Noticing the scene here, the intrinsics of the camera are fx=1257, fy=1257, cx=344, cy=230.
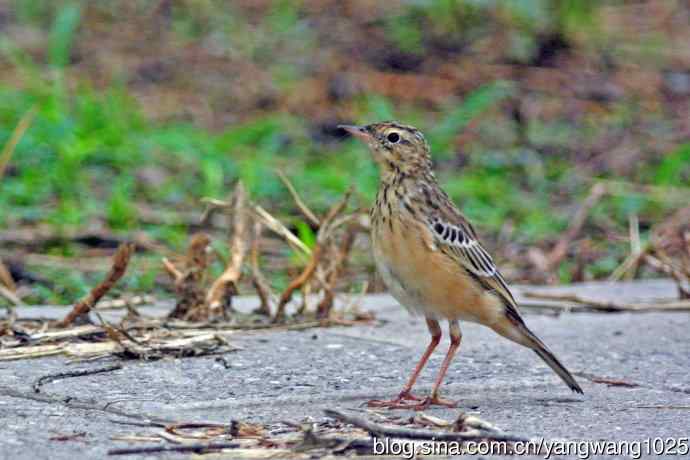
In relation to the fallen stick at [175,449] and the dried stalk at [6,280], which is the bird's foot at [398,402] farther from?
the dried stalk at [6,280]

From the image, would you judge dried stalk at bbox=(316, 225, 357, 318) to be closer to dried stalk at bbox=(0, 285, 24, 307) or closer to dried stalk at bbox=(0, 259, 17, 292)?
dried stalk at bbox=(0, 285, 24, 307)

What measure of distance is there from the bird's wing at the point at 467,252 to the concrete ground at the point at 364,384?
316 millimetres

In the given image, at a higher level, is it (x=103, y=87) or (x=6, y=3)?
(x=6, y=3)

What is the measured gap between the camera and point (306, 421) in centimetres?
379

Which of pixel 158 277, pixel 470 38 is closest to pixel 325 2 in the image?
pixel 470 38

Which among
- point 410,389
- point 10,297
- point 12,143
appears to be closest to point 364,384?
point 410,389

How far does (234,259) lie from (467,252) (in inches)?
51.0

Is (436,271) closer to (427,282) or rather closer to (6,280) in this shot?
(427,282)

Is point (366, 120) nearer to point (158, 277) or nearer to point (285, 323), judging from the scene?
point (158, 277)

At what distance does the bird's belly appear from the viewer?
4535mm

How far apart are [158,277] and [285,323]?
1519 mm

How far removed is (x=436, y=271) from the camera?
4578mm

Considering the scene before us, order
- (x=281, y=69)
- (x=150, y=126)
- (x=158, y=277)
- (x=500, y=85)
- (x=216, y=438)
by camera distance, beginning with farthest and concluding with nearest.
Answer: (x=281, y=69) < (x=500, y=85) < (x=150, y=126) < (x=158, y=277) < (x=216, y=438)

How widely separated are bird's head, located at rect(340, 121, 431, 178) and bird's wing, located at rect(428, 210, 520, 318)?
12.5 inches
